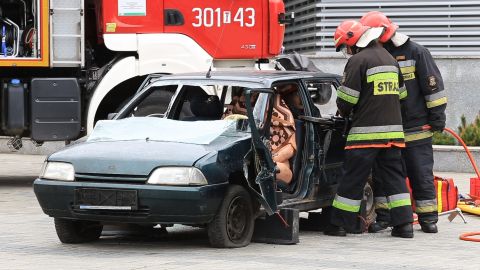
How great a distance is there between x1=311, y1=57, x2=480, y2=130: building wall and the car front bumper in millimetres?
11687

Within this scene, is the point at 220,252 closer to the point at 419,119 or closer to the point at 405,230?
the point at 405,230

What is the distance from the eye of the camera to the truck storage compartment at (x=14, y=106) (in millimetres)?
13758

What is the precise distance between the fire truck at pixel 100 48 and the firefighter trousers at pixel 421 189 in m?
4.14

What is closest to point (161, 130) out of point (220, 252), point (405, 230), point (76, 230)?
point (76, 230)

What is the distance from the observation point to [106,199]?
8.49 metres

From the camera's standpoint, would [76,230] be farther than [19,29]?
No

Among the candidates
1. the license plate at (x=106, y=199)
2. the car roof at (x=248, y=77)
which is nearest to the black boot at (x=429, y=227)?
the car roof at (x=248, y=77)

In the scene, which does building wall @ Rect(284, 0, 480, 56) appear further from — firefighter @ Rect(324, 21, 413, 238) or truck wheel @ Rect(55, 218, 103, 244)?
truck wheel @ Rect(55, 218, 103, 244)

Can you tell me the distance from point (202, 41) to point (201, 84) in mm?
4562

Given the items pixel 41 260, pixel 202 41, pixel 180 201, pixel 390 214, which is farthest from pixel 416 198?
pixel 202 41

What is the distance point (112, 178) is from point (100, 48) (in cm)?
608

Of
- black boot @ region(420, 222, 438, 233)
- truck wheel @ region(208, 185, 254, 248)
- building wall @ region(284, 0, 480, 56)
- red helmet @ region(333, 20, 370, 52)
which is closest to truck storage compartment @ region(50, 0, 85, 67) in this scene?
red helmet @ region(333, 20, 370, 52)

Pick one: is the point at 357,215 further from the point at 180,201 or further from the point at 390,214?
the point at 180,201

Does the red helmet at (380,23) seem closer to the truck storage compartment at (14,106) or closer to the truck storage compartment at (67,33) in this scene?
the truck storage compartment at (67,33)
